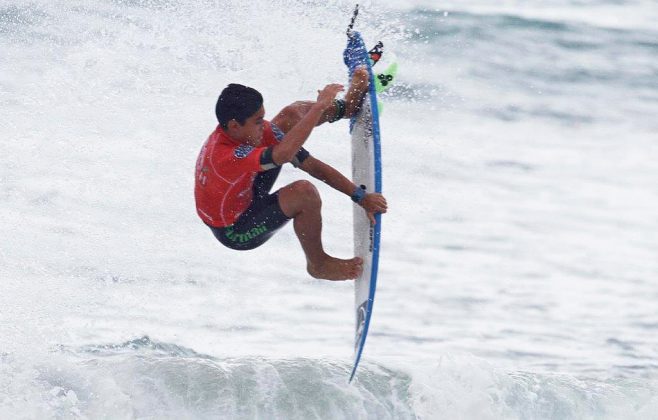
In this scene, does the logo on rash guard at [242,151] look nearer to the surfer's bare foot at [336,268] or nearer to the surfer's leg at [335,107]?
the surfer's leg at [335,107]

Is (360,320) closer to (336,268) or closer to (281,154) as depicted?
(336,268)

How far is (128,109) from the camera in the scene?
12.0 m

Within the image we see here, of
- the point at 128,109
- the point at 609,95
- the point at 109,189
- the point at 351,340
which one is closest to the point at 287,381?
the point at 351,340

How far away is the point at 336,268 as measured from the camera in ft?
18.9

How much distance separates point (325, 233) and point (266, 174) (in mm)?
4595

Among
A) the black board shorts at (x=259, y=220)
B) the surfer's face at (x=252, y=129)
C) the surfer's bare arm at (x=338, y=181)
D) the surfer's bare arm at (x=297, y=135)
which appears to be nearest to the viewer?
the surfer's bare arm at (x=297, y=135)

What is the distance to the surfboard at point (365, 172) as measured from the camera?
556 cm

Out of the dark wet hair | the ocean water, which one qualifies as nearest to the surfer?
Result: the dark wet hair

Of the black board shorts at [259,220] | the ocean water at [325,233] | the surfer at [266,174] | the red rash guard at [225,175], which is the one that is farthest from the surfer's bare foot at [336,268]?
the ocean water at [325,233]

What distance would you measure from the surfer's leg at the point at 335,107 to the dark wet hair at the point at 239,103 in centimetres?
40

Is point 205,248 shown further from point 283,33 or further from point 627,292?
point 627,292

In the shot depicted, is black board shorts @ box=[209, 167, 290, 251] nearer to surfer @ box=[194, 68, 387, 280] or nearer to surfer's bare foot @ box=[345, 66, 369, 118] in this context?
surfer @ box=[194, 68, 387, 280]

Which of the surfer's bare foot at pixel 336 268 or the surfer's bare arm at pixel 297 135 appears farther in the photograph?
the surfer's bare foot at pixel 336 268

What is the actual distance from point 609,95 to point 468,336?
6401 millimetres
